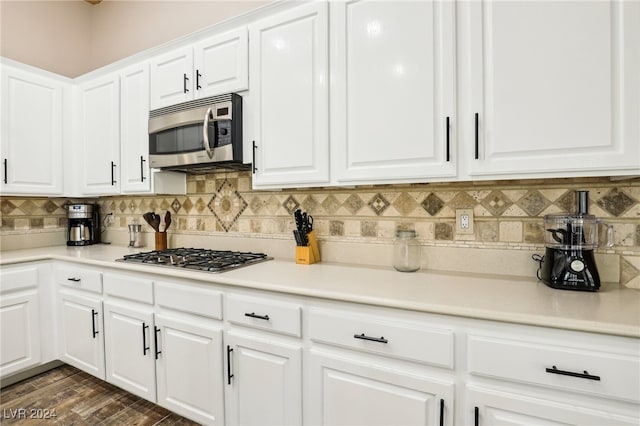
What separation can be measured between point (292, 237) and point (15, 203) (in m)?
2.47

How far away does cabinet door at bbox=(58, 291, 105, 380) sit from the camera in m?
2.13

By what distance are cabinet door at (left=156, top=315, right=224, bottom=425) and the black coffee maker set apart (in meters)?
1.51

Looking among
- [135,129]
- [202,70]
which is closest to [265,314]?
[202,70]

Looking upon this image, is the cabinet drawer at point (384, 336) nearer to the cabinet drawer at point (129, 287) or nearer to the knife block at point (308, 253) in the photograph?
the knife block at point (308, 253)

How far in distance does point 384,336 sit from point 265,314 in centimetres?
55

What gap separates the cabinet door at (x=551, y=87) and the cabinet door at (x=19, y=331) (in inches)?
115

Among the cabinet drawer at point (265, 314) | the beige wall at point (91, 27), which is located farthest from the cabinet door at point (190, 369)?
the beige wall at point (91, 27)

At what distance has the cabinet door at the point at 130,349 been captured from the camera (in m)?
1.86

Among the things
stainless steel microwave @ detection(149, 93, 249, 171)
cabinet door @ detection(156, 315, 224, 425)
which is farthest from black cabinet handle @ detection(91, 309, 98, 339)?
stainless steel microwave @ detection(149, 93, 249, 171)

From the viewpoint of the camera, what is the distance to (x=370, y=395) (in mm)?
1259

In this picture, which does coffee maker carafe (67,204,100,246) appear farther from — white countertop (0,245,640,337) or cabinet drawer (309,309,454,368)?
cabinet drawer (309,309,454,368)

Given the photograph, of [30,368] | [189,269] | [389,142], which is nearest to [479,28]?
[389,142]

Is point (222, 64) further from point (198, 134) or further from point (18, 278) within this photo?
point (18, 278)

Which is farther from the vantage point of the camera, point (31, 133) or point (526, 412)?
point (31, 133)
